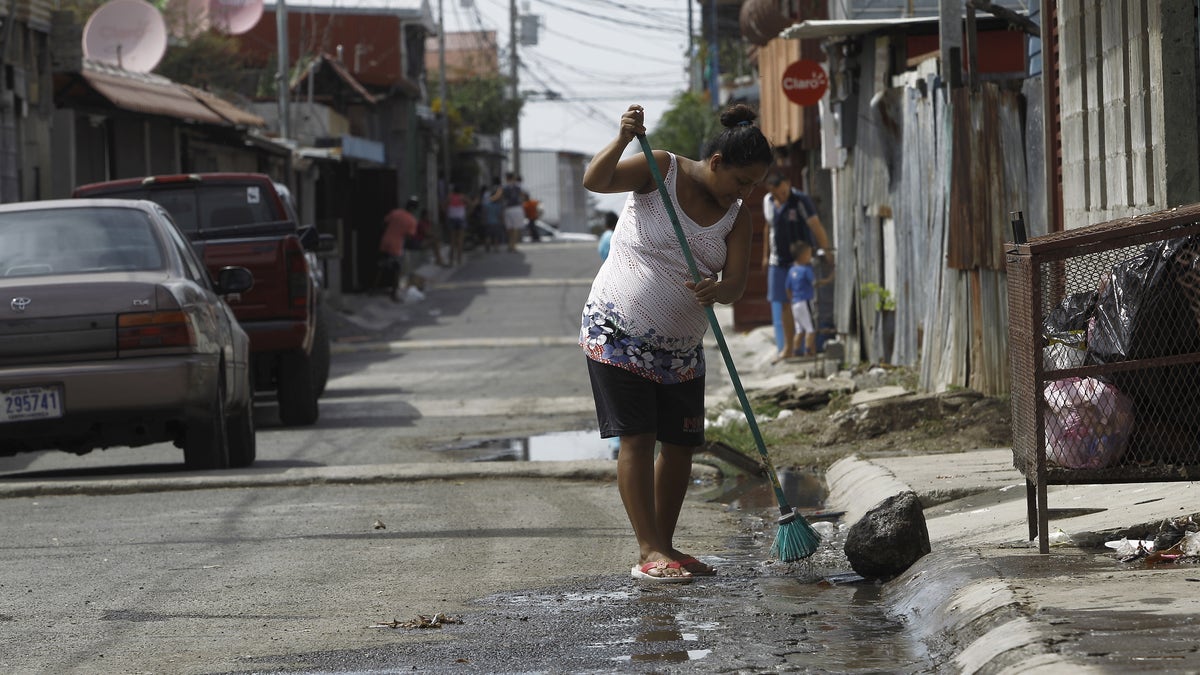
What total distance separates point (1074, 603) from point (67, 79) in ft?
52.9

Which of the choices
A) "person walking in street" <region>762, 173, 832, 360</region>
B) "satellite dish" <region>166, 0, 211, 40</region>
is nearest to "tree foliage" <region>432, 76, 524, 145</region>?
"satellite dish" <region>166, 0, 211, 40</region>

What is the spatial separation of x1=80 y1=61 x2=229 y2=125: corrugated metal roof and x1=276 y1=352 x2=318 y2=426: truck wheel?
5706 millimetres

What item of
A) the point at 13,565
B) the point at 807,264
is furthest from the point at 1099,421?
the point at 807,264

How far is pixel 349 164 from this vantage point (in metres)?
37.4

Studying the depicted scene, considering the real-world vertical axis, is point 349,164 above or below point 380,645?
above

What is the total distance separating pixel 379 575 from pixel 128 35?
59.5 feet

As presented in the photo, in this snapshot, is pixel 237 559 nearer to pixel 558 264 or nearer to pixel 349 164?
pixel 349 164

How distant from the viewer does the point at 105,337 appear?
9617 millimetres

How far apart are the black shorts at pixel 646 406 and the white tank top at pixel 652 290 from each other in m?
0.05

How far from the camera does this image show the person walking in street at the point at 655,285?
6.52 metres

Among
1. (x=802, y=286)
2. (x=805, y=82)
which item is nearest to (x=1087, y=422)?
(x=802, y=286)

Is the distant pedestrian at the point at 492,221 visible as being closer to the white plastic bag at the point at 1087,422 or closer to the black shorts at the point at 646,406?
the black shorts at the point at 646,406

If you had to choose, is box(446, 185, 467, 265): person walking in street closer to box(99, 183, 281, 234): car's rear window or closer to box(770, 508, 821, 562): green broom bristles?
box(99, 183, 281, 234): car's rear window

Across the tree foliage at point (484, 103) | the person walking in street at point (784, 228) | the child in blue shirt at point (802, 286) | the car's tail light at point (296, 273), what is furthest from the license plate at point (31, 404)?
the tree foliage at point (484, 103)
